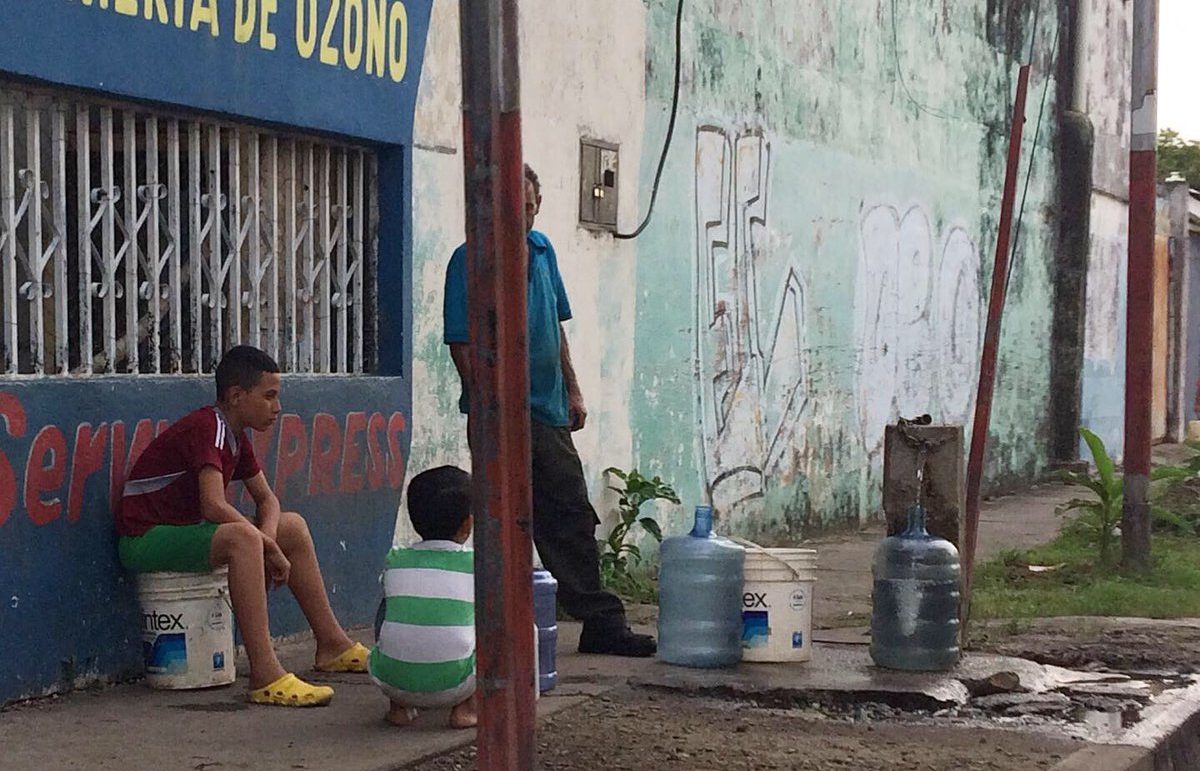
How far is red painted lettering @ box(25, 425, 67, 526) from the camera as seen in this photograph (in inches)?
207

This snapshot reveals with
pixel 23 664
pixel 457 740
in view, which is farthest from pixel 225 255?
pixel 457 740

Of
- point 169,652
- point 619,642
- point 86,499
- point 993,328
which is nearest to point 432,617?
point 169,652

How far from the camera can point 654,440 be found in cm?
916

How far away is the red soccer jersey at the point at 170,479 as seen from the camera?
550 centimetres

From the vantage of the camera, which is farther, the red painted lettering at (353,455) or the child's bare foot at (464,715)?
the red painted lettering at (353,455)

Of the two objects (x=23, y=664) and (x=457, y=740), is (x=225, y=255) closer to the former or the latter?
(x=23, y=664)

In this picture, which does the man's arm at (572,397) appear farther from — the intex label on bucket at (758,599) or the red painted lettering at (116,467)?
the red painted lettering at (116,467)

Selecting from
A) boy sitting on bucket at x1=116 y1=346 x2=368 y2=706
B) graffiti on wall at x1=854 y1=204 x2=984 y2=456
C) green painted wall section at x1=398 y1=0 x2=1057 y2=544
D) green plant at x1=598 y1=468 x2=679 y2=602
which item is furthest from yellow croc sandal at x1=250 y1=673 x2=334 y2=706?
graffiti on wall at x1=854 y1=204 x2=984 y2=456

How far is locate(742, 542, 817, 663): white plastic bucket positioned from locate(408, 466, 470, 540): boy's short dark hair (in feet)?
5.02

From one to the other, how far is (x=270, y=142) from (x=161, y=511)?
162cm

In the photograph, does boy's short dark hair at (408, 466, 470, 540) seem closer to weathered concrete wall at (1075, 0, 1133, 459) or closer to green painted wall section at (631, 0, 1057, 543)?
green painted wall section at (631, 0, 1057, 543)

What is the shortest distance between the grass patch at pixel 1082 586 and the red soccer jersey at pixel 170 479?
3.73 meters

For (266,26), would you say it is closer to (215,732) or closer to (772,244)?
(215,732)

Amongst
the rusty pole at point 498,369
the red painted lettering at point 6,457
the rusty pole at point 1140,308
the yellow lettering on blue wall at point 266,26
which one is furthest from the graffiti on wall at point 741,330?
the rusty pole at point 498,369
